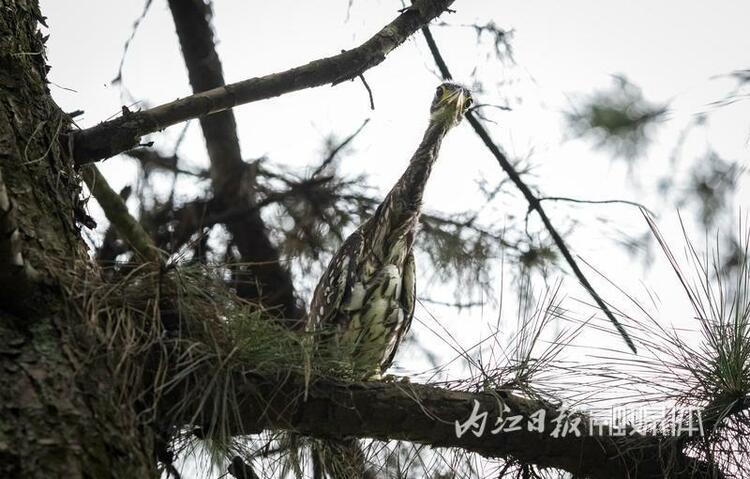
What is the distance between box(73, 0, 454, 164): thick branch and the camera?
2.54m

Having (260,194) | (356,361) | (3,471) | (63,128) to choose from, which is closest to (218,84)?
(260,194)

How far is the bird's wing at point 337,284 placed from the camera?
346 centimetres

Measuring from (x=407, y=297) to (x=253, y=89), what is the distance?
1.09m

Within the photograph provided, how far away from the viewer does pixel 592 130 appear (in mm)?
3299

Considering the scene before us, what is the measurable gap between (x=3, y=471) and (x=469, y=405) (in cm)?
125

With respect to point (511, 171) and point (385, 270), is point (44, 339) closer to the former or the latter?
point (385, 270)

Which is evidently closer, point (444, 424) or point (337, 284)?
point (444, 424)

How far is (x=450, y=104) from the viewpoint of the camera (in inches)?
145

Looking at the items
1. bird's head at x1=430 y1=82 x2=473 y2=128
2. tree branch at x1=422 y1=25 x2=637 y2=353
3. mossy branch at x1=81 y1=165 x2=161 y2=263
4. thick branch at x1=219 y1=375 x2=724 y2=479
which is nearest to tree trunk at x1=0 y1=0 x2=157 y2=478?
thick branch at x1=219 y1=375 x2=724 y2=479

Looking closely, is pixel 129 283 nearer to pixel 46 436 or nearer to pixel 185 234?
pixel 46 436

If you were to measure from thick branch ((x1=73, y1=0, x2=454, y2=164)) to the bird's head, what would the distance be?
362 mm

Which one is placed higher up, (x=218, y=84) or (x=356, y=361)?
(x=218, y=84)

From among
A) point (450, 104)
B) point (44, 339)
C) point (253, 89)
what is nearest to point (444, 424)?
point (44, 339)

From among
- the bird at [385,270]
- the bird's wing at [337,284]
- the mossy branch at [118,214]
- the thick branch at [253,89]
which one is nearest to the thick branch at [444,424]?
the thick branch at [253,89]
